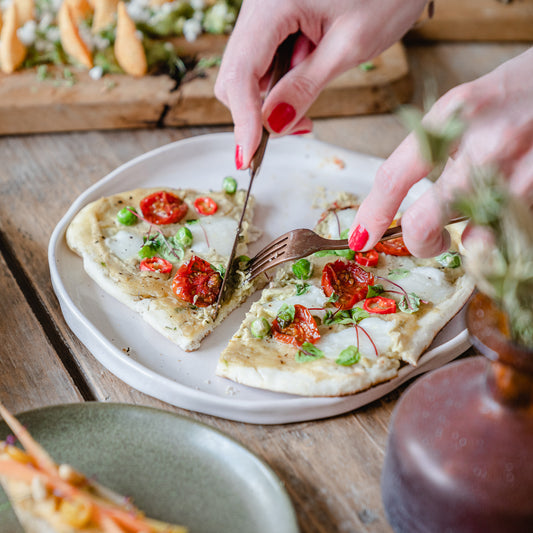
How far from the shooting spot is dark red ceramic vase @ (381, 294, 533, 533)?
1.75 meters

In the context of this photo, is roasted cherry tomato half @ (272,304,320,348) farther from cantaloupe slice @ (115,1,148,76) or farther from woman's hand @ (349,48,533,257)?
cantaloupe slice @ (115,1,148,76)

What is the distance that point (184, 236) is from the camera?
3268 millimetres

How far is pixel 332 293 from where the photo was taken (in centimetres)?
298

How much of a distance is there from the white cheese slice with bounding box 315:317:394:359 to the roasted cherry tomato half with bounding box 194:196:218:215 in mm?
1079

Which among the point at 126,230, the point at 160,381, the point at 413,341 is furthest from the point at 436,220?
the point at 126,230

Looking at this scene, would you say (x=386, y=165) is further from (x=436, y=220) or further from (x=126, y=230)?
(x=126, y=230)

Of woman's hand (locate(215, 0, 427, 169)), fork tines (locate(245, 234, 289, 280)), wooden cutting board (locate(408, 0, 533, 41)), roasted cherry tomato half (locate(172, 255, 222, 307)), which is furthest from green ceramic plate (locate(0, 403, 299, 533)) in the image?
wooden cutting board (locate(408, 0, 533, 41))

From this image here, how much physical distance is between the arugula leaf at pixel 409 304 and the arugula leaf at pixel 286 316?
0.49 metres

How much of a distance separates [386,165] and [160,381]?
1.24 m

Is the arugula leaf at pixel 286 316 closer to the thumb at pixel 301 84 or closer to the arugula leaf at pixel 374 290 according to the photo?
the arugula leaf at pixel 374 290

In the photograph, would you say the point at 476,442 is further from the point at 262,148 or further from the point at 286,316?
the point at 262,148

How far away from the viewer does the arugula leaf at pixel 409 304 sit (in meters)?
2.87

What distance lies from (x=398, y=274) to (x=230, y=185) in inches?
42.8

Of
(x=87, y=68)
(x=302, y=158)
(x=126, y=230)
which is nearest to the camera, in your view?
(x=126, y=230)
